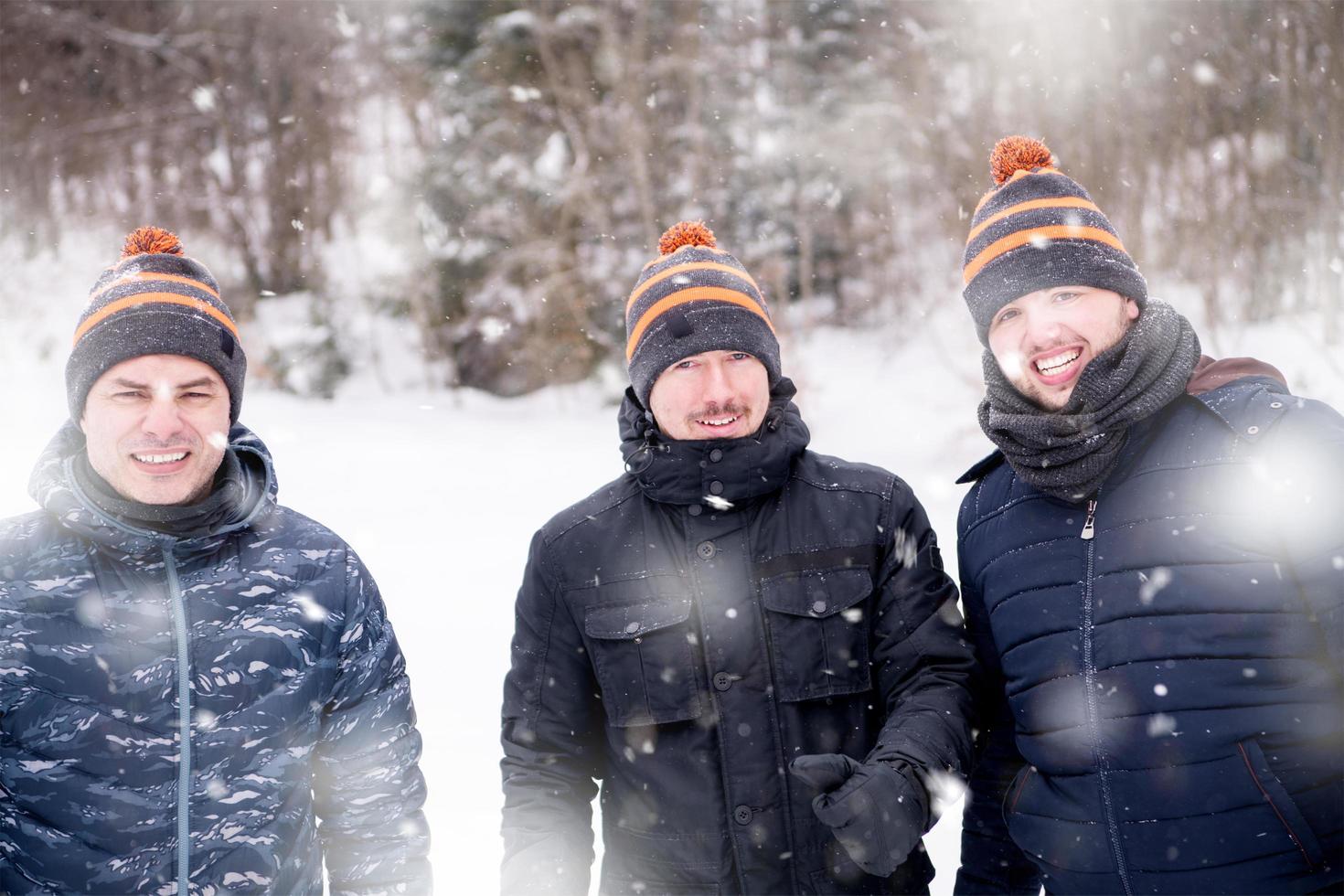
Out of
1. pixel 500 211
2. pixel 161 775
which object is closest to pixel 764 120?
pixel 500 211

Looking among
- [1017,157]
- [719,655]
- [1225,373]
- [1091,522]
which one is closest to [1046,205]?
[1017,157]

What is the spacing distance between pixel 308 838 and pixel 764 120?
12803mm

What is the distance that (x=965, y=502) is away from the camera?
237 cm

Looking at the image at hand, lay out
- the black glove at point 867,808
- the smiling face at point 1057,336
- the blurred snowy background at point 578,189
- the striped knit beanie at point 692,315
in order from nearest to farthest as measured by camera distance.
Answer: the black glove at point 867,808
the smiling face at point 1057,336
the striped knit beanie at point 692,315
the blurred snowy background at point 578,189

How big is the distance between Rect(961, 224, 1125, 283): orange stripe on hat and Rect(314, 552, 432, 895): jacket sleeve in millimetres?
1710

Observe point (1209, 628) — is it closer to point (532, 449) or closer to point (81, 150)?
point (532, 449)

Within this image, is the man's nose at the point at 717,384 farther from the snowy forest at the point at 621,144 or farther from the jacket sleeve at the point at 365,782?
the snowy forest at the point at 621,144

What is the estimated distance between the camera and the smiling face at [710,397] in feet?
7.59

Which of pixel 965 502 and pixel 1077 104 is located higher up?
pixel 1077 104

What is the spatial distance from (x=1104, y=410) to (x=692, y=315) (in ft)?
3.38

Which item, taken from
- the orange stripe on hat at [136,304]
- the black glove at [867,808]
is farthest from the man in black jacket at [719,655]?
the orange stripe on hat at [136,304]

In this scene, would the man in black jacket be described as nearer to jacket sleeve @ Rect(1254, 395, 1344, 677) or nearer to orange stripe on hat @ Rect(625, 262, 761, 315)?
orange stripe on hat @ Rect(625, 262, 761, 315)

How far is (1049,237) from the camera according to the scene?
2.17m

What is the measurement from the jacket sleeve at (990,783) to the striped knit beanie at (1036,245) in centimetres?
70
